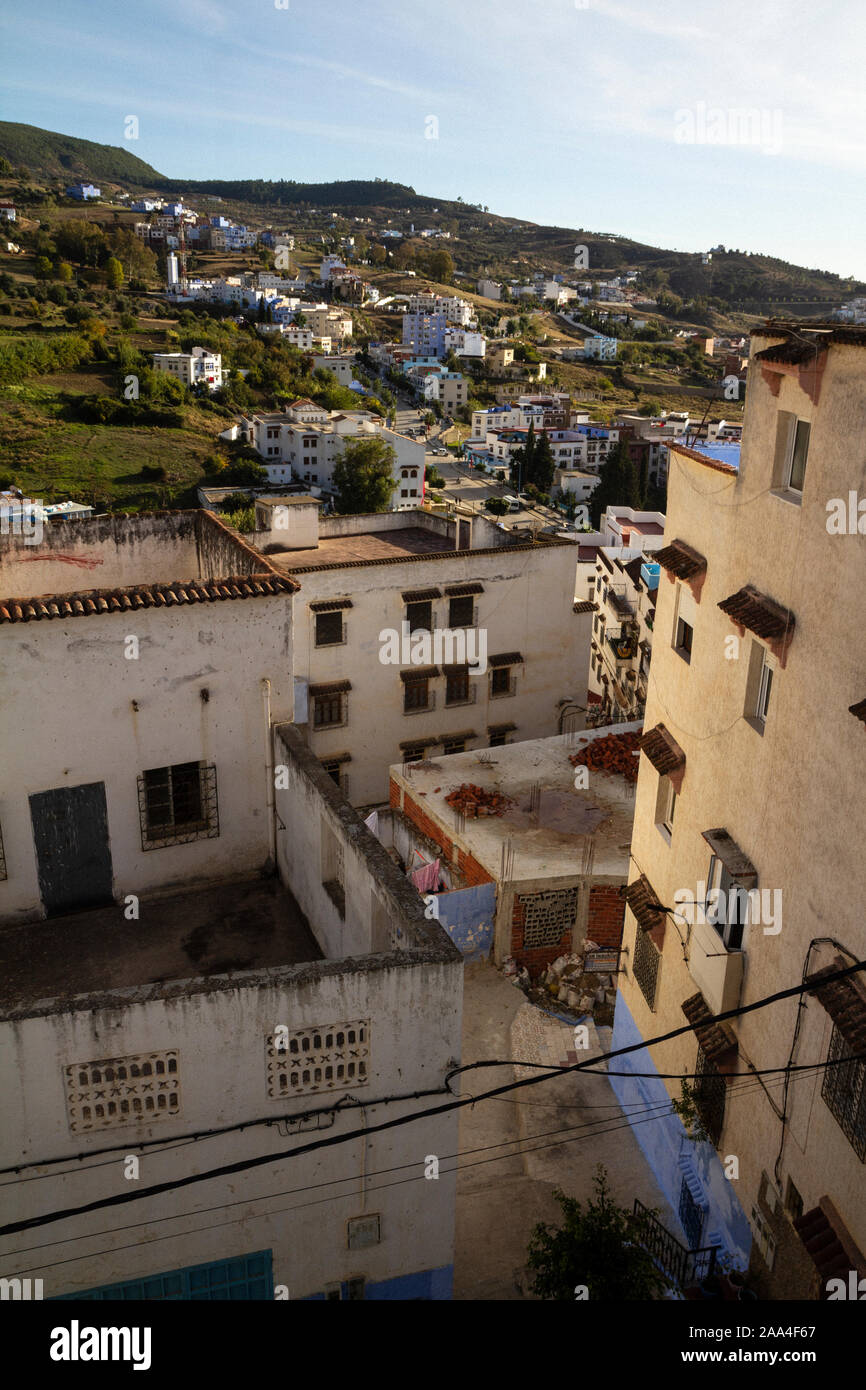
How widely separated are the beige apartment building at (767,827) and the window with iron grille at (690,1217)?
3 cm

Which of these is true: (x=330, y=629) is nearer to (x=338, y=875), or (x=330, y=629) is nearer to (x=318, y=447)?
(x=338, y=875)

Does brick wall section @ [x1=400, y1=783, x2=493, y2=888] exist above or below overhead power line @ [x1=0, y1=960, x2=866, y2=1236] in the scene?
below

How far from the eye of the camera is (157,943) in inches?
459

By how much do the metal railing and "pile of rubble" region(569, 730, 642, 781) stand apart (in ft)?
34.5

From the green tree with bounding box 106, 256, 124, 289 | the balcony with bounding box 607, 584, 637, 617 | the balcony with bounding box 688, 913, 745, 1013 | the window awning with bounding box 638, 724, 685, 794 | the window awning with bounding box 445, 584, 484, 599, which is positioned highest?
the green tree with bounding box 106, 256, 124, 289

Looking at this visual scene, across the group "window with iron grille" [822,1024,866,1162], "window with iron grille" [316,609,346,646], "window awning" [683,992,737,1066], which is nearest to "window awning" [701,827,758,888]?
"window awning" [683,992,737,1066]

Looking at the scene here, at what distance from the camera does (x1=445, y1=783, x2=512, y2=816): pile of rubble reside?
69.2ft

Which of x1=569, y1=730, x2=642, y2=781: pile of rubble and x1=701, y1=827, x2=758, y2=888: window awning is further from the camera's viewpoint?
x1=569, y1=730, x2=642, y2=781: pile of rubble

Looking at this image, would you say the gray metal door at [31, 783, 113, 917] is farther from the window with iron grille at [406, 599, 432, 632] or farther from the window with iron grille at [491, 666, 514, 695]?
the window with iron grille at [491, 666, 514, 695]

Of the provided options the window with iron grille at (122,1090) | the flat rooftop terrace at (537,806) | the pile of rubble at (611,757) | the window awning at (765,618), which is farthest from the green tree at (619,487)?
the window with iron grille at (122,1090)

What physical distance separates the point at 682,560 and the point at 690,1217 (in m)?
8.83

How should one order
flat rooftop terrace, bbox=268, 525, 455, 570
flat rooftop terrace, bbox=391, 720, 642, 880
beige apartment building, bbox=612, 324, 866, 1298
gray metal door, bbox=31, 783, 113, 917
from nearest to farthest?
beige apartment building, bbox=612, 324, 866, 1298
gray metal door, bbox=31, 783, 113, 917
flat rooftop terrace, bbox=391, 720, 642, 880
flat rooftop terrace, bbox=268, 525, 455, 570

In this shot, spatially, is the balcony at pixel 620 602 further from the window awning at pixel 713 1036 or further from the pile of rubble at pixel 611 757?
the window awning at pixel 713 1036

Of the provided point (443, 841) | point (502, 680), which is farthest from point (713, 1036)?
point (502, 680)
